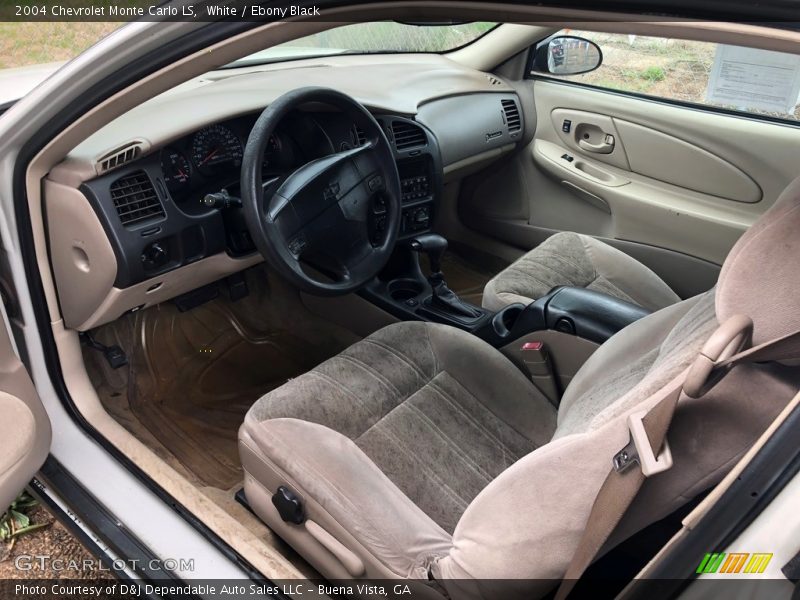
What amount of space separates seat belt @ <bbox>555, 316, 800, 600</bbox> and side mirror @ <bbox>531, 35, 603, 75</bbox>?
6.11 ft

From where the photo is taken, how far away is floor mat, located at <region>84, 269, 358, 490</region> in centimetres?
186

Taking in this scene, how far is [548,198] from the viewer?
266 cm

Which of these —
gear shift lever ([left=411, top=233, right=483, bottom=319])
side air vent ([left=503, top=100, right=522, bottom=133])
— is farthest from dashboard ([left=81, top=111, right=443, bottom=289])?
side air vent ([left=503, top=100, right=522, bottom=133])

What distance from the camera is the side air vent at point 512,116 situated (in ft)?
8.61

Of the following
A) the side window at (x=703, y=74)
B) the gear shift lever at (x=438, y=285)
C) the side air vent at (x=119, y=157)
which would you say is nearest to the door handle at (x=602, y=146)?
the side window at (x=703, y=74)

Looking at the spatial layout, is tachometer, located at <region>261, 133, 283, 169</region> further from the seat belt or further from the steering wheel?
the seat belt

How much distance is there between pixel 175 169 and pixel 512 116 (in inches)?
54.3

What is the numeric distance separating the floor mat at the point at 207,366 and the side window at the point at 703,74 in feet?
4.00

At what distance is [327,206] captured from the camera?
171cm

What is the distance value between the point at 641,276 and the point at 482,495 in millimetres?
1191

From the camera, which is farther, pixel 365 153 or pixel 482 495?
pixel 365 153

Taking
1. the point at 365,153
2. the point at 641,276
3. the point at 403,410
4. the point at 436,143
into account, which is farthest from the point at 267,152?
the point at 641,276

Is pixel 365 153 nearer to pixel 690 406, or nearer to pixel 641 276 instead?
pixel 641 276

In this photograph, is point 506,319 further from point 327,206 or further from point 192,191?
point 192,191
